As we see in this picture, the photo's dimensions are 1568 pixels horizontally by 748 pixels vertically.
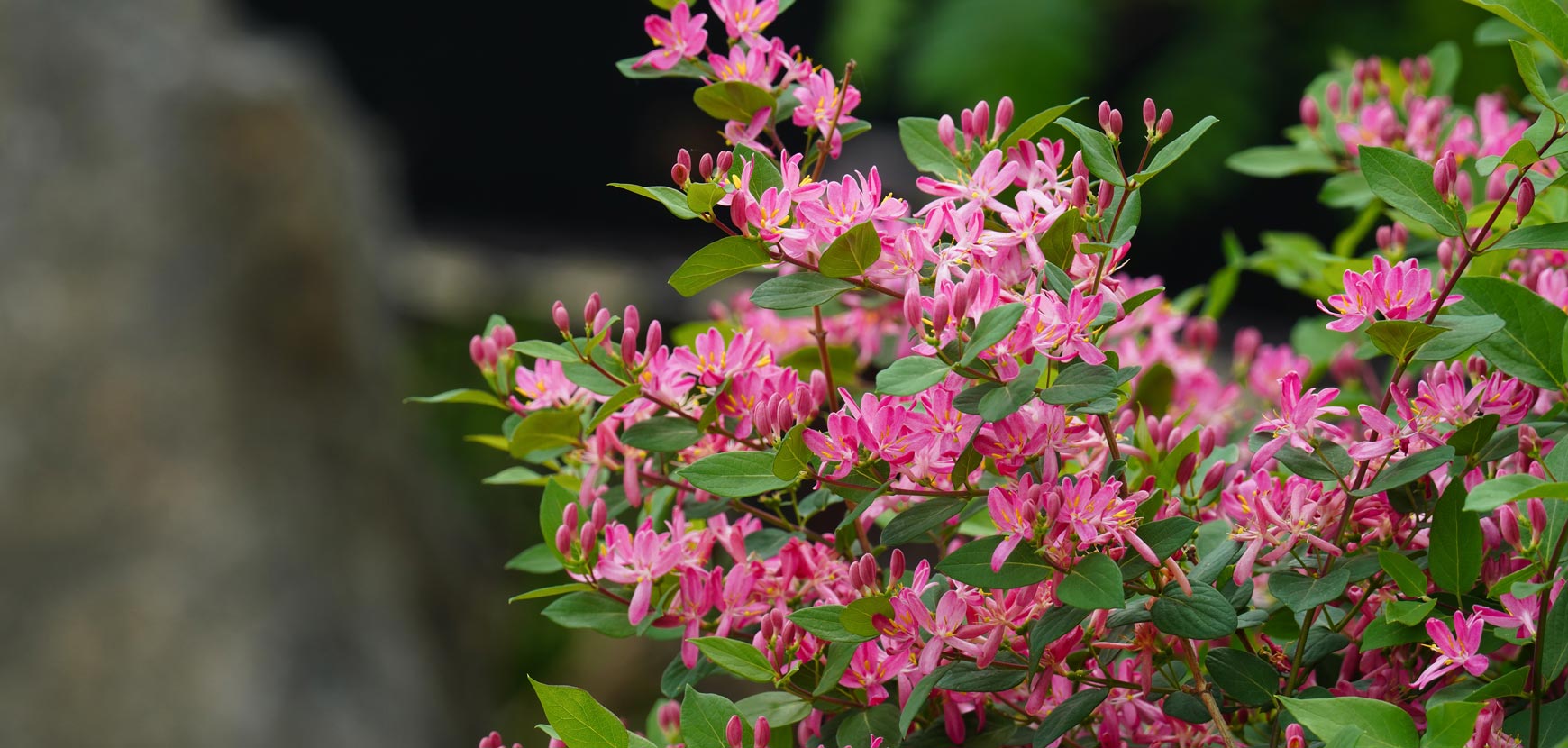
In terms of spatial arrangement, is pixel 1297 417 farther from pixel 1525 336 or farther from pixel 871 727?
pixel 871 727

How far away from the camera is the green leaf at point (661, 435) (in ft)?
1.71

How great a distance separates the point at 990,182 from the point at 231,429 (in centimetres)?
180

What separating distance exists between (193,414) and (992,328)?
1.86 meters

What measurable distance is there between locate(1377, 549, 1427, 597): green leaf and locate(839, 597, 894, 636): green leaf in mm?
165

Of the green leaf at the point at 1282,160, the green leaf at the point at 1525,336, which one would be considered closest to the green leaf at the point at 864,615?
the green leaf at the point at 1525,336

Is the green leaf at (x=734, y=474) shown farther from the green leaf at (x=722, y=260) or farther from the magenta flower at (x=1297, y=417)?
the magenta flower at (x=1297, y=417)

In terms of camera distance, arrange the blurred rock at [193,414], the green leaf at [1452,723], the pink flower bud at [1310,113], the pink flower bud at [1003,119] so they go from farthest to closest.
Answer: the blurred rock at [193,414], the pink flower bud at [1310,113], the pink flower bud at [1003,119], the green leaf at [1452,723]

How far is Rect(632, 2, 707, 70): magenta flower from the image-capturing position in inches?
21.0

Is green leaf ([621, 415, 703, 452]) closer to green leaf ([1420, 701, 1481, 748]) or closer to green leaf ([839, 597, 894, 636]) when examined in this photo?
green leaf ([839, 597, 894, 636])

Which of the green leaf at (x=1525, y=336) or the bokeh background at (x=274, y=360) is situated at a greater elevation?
the green leaf at (x=1525, y=336)

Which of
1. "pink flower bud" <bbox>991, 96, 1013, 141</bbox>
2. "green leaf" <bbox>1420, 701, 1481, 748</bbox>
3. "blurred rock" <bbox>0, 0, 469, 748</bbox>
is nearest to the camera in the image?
"green leaf" <bbox>1420, 701, 1481, 748</bbox>

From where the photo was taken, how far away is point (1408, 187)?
0.47m

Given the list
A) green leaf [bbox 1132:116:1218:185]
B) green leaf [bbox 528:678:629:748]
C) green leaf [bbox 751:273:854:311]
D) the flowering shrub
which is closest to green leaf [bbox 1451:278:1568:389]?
the flowering shrub

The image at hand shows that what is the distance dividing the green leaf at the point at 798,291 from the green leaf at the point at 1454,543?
0.21 meters
